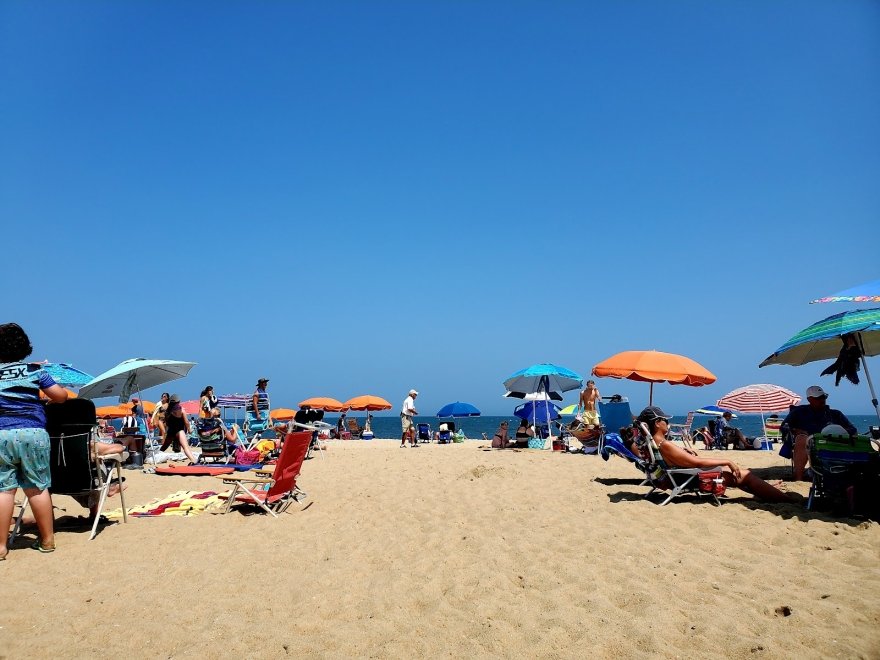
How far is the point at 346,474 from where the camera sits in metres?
9.08

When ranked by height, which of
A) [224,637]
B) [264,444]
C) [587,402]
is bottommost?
[224,637]

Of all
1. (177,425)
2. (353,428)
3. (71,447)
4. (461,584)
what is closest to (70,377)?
(177,425)

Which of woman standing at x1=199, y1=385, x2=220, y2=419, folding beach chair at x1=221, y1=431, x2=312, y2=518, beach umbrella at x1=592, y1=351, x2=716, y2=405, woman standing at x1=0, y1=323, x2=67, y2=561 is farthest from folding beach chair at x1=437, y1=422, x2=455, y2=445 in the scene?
woman standing at x1=0, y1=323, x2=67, y2=561

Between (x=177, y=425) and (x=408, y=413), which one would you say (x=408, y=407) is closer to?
(x=408, y=413)

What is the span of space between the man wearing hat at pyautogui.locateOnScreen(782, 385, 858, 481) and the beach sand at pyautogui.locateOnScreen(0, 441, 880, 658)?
5.45ft

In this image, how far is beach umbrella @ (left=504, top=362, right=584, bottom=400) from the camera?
628 inches

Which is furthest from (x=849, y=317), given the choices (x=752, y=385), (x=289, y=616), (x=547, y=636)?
(x=752, y=385)

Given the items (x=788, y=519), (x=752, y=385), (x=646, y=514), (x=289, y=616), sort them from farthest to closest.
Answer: (x=752, y=385) → (x=646, y=514) → (x=788, y=519) → (x=289, y=616)

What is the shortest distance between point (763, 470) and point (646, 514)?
4.00 metres

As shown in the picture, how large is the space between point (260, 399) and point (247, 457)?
318cm

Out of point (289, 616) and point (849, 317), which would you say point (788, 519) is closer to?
point (849, 317)

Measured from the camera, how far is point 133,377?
11.7m

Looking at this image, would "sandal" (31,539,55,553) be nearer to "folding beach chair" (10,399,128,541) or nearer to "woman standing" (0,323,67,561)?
"woman standing" (0,323,67,561)

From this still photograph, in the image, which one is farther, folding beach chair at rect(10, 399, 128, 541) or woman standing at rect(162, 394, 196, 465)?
woman standing at rect(162, 394, 196, 465)
